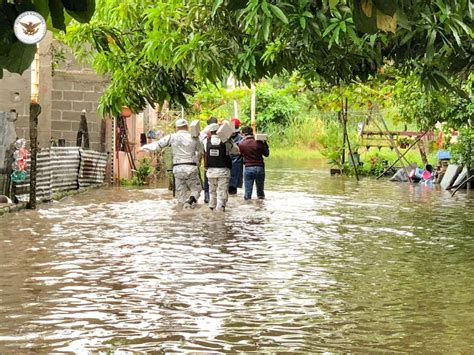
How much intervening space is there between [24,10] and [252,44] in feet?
31.0

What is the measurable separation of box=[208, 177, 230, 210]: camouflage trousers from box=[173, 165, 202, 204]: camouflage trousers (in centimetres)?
27

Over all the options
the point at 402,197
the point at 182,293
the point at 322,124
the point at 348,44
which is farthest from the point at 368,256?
the point at 322,124

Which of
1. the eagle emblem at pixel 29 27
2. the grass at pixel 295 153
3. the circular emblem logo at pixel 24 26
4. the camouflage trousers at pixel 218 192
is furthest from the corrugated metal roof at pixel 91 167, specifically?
the grass at pixel 295 153

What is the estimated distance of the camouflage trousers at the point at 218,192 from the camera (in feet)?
60.2

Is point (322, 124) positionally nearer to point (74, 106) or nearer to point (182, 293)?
point (74, 106)

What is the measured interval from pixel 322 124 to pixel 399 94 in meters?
36.1

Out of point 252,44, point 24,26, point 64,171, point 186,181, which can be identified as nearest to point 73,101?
point 64,171

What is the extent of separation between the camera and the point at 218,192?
18.5m

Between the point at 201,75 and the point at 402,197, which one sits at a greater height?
the point at 201,75

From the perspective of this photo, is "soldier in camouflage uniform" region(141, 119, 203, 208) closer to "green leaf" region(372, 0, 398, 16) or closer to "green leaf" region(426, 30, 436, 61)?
"green leaf" region(426, 30, 436, 61)

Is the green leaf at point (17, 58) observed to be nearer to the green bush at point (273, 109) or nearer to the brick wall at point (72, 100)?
the brick wall at point (72, 100)

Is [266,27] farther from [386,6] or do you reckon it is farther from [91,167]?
[91,167]

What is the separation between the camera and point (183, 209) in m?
18.8

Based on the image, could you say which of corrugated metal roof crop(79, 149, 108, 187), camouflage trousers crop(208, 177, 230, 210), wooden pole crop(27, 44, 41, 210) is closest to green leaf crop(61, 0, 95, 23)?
camouflage trousers crop(208, 177, 230, 210)
